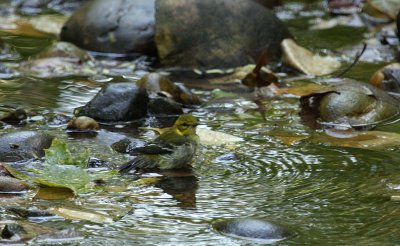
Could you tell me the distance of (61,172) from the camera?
208 inches

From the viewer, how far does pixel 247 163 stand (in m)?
5.71

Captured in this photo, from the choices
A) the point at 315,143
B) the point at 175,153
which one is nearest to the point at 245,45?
the point at 315,143

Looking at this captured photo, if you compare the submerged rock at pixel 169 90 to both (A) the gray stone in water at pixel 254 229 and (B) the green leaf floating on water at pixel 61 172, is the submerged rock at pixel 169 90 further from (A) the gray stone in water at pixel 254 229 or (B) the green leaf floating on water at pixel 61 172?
(A) the gray stone in water at pixel 254 229

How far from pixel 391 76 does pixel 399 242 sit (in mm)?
3974

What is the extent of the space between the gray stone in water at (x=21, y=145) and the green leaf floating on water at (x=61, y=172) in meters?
0.13

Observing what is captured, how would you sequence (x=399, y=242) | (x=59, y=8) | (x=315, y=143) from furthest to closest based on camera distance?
(x=59, y=8) < (x=315, y=143) < (x=399, y=242)

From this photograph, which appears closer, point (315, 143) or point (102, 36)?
point (315, 143)

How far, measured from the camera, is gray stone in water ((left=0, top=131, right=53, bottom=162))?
5.63 metres

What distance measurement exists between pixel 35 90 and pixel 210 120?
5.92 ft

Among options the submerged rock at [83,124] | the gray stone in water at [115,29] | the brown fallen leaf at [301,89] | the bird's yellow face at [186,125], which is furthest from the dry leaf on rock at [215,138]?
the gray stone in water at [115,29]

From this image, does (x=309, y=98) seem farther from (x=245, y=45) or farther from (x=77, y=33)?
(x=77, y=33)

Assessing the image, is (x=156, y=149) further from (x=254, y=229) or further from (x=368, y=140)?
(x=368, y=140)

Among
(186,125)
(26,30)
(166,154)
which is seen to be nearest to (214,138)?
(186,125)

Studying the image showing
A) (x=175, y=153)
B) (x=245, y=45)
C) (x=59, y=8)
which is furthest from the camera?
(x=59, y=8)
